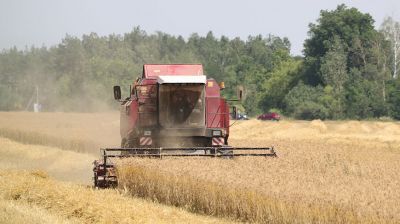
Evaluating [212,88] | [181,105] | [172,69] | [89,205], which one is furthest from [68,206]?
[172,69]

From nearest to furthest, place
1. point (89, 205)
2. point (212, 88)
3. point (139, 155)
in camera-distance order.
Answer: point (89, 205)
point (139, 155)
point (212, 88)

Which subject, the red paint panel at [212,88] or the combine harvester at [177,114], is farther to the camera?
the red paint panel at [212,88]

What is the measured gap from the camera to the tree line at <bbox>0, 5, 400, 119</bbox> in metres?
72.3

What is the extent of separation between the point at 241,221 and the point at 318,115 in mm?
60546

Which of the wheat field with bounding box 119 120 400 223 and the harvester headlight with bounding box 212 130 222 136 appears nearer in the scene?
the wheat field with bounding box 119 120 400 223

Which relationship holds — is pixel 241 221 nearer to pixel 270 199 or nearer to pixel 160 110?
pixel 270 199

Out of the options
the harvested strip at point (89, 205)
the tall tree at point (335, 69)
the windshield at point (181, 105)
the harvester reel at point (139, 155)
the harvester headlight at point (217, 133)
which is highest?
the tall tree at point (335, 69)

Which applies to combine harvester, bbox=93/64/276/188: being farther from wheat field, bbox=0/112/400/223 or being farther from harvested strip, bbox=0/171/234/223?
harvested strip, bbox=0/171/234/223

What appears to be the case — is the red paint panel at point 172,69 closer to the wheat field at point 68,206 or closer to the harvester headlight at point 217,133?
the harvester headlight at point 217,133

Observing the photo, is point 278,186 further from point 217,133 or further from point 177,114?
point 177,114

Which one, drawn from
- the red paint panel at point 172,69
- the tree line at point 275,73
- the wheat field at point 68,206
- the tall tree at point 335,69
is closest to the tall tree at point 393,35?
the tree line at point 275,73

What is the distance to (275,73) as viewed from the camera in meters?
103

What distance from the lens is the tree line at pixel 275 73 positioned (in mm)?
72312

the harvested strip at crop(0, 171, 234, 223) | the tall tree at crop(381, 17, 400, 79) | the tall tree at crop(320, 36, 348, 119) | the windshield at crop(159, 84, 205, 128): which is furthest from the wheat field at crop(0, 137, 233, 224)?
the tall tree at crop(381, 17, 400, 79)
